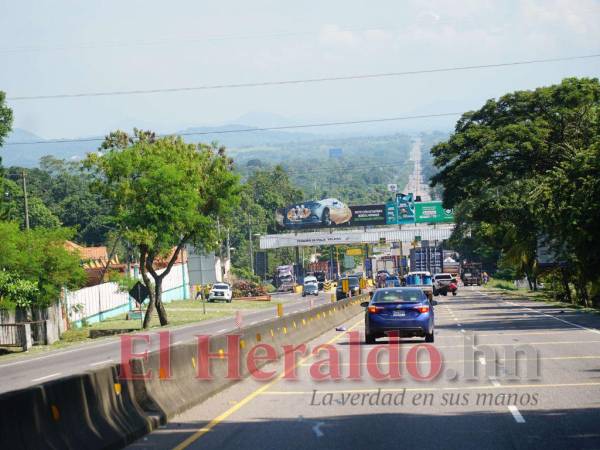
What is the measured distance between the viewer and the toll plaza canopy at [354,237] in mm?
136750

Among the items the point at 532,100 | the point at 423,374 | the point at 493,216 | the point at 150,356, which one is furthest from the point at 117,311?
the point at 150,356

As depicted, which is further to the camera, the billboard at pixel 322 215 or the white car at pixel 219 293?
the billboard at pixel 322 215

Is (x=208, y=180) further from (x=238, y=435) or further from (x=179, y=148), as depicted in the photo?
(x=238, y=435)

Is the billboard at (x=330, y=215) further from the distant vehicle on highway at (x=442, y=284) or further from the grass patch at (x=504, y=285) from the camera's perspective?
the distant vehicle on highway at (x=442, y=284)

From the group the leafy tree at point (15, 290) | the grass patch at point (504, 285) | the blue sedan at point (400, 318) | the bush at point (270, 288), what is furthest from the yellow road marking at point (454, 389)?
the bush at point (270, 288)

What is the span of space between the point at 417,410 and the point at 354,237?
12215cm

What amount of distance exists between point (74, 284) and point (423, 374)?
120 ft

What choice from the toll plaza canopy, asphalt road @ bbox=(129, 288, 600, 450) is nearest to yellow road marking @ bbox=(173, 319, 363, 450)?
asphalt road @ bbox=(129, 288, 600, 450)

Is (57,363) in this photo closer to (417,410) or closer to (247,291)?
(417,410)

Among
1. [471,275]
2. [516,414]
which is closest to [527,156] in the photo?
[516,414]

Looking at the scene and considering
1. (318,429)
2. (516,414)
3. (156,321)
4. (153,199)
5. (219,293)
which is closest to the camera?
(318,429)

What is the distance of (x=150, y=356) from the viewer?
1499 cm

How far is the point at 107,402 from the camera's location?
41.9 ft

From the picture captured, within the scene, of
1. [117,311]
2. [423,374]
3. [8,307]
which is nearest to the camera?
[423,374]
